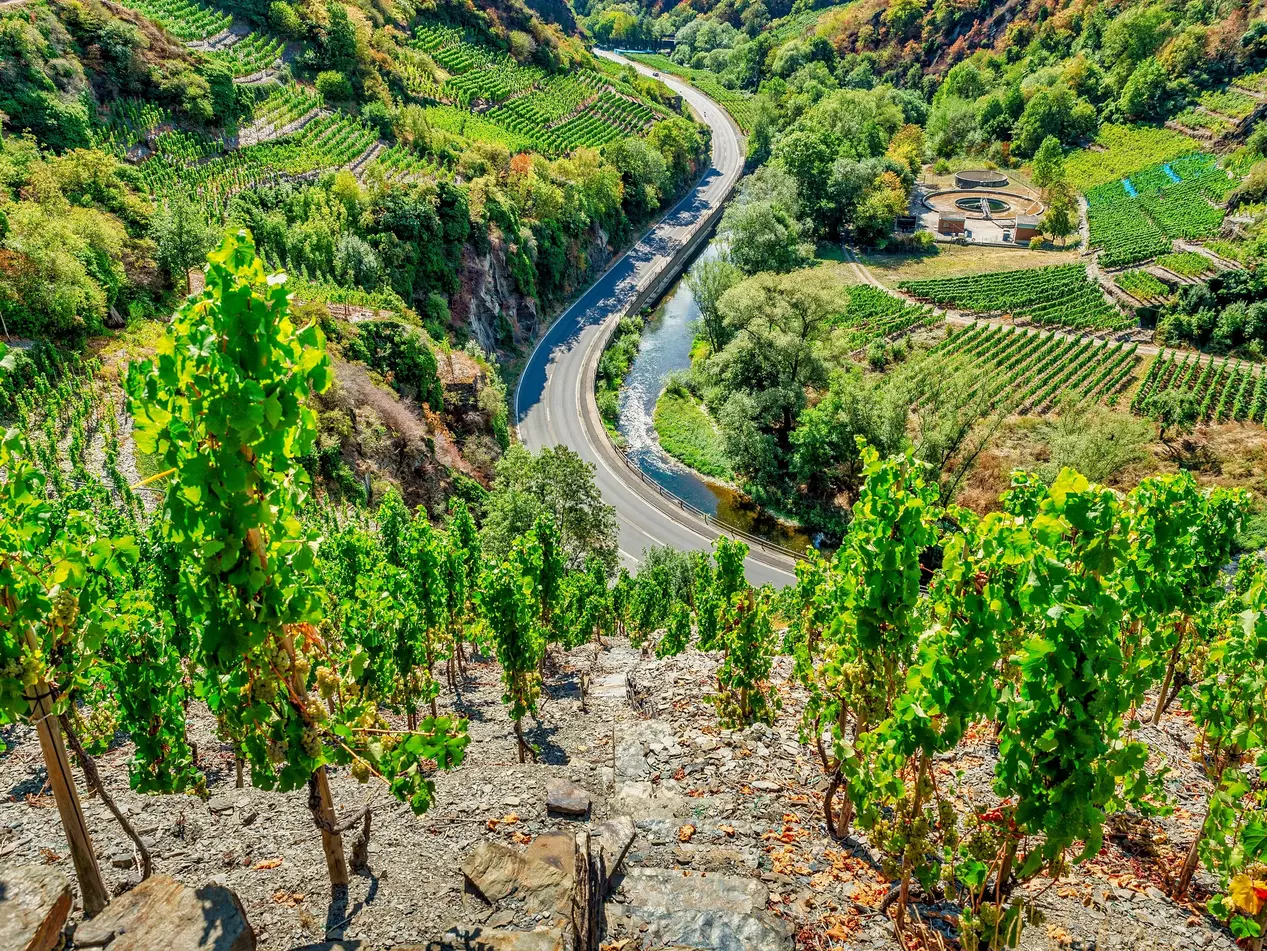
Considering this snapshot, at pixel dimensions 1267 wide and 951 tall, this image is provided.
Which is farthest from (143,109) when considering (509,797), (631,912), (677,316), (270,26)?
(631,912)

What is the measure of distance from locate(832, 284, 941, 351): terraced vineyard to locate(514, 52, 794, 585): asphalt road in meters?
18.9

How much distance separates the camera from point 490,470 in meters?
42.7

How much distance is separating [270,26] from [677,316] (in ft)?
146

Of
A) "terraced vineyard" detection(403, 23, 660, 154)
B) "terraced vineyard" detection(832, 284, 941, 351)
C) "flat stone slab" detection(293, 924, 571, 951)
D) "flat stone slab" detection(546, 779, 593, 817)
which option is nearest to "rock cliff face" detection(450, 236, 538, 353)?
"terraced vineyard" detection(403, 23, 660, 154)

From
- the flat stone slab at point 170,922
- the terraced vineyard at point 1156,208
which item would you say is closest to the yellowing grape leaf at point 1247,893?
the flat stone slab at point 170,922

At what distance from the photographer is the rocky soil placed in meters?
8.93

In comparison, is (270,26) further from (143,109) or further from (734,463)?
(734,463)

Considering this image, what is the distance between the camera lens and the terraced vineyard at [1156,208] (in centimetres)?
7431

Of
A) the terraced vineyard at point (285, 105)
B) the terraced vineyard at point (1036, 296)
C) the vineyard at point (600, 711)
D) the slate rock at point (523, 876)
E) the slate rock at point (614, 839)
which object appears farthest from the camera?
the terraced vineyard at point (1036, 296)

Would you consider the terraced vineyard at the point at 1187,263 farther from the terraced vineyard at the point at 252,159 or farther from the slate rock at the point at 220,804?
the slate rock at the point at 220,804

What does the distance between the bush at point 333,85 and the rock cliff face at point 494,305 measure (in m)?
21.8

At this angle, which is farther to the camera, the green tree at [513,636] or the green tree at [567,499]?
the green tree at [567,499]

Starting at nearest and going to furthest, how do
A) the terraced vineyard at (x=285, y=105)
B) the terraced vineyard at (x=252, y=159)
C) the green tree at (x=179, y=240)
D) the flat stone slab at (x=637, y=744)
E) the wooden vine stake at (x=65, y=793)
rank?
the wooden vine stake at (x=65, y=793) → the flat stone slab at (x=637, y=744) → the green tree at (x=179, y=240) → the terraced vineyard at (x=252, y=159) → the terraced vineyard at (x=285, y=105)

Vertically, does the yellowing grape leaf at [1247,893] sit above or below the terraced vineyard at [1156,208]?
below
